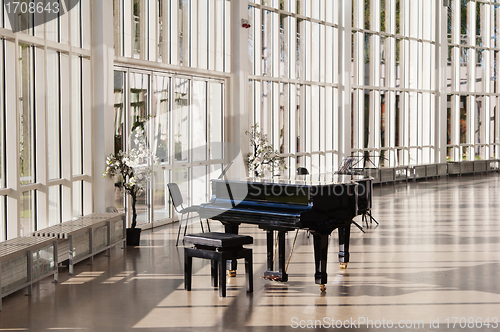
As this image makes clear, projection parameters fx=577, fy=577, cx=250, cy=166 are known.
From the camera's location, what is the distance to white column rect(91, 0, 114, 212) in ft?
26.1

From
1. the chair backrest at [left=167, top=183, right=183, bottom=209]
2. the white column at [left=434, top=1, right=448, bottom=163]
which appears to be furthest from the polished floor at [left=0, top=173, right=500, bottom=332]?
the white column at [left=434, top=1, right=448, bottom=163]

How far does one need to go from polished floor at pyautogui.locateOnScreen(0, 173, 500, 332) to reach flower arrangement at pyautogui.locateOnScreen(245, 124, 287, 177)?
2.92m

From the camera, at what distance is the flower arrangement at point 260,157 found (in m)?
11.3

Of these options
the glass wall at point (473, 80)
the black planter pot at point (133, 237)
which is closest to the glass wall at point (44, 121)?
the black planter pot at point (133, 237)

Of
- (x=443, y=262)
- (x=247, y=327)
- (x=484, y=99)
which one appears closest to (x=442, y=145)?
(x=484, y=99)

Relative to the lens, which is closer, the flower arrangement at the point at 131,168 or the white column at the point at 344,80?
the flower arrangement at the point at 131,168

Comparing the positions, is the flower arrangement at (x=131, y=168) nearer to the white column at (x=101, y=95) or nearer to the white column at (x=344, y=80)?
the white column at (x=101, y=95)

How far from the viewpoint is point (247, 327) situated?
4465 mm

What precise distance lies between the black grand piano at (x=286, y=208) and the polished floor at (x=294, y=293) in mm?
431

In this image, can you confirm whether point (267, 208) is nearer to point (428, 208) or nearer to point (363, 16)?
point (428, 208)

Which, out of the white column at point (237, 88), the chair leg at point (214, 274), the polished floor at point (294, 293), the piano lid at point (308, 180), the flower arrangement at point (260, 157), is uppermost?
the white column at point (237, 88)

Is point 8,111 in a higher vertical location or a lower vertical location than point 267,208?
higher

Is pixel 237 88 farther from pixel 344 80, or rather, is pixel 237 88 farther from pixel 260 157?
pixel 344 80

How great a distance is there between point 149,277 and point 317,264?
1.81 meters
